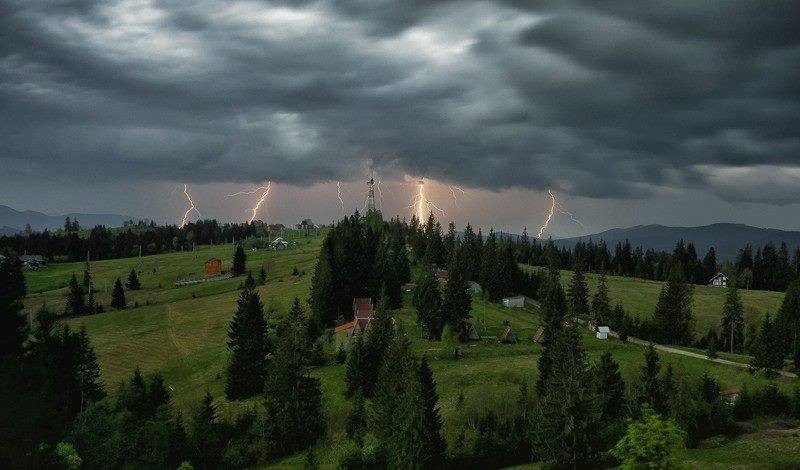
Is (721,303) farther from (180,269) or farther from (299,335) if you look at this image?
(180,269)

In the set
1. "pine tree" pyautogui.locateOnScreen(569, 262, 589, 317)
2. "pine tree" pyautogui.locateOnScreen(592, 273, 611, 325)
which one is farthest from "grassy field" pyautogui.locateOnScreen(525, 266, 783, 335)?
"pine tree" pyautogui.locateOnScreen(592, 273, 611, 325)

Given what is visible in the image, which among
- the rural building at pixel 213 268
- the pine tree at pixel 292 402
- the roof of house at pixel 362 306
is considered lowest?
the pine tree at pixel 292 402

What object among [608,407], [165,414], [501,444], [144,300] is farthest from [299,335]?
[144,300]

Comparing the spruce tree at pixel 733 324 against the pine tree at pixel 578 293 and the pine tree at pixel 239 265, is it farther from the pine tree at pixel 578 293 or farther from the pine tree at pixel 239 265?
the pine tree at pixel 239 265

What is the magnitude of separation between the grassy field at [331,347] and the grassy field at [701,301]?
0.34 m

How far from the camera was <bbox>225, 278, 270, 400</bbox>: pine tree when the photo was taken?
7275 cm

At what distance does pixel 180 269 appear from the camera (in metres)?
199

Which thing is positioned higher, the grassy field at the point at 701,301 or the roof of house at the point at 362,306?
the roof of house at the point at 362,306

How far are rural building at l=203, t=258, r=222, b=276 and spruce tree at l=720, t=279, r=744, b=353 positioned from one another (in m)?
135

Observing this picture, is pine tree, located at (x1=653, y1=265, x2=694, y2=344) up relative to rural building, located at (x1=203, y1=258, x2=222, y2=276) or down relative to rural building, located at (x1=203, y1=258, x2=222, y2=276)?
down

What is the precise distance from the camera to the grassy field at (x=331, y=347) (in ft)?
212

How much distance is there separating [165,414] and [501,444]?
113 ft

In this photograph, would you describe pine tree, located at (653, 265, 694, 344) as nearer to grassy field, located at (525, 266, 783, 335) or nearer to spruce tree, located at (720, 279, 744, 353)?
spruce tree, located at (720, 279, 744, 353)

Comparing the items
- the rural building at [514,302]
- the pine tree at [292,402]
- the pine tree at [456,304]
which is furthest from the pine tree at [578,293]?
the pine tree at [292,402]
